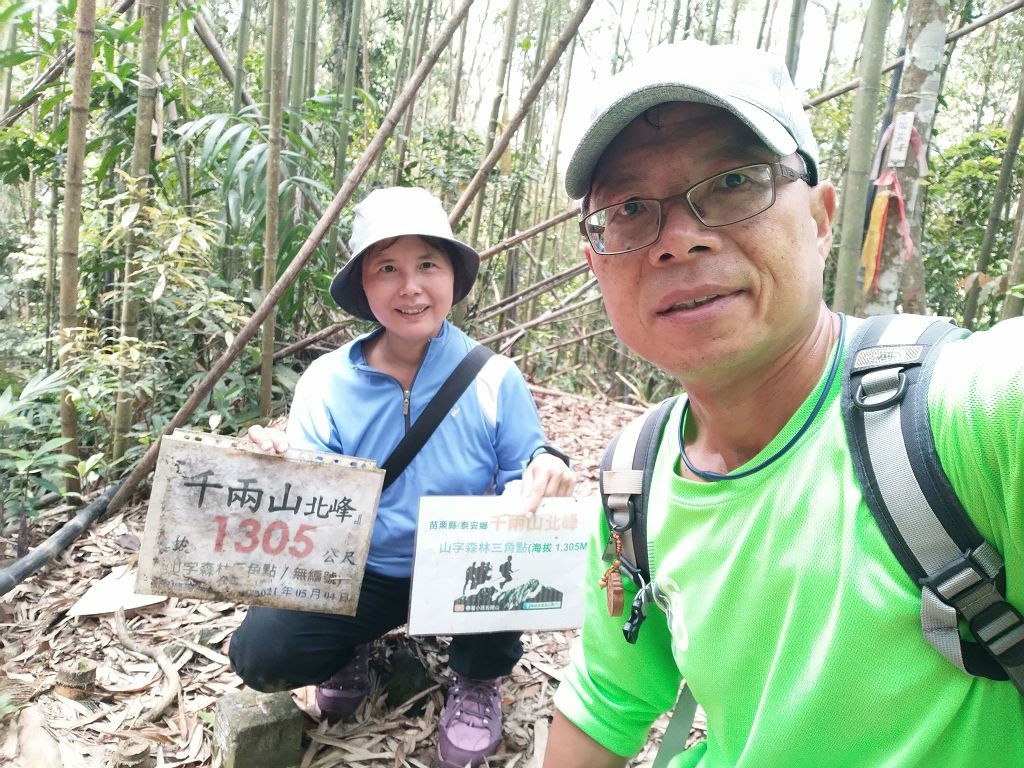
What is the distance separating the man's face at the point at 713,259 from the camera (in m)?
0.85

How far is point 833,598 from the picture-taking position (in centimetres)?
78

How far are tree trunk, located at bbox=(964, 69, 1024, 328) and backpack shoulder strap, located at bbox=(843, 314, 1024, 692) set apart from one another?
442 centimetres

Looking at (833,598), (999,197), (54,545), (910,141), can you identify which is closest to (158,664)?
(54,545)

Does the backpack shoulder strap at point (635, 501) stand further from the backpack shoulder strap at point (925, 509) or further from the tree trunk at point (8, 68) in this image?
the tree trunk at point (8, 68)

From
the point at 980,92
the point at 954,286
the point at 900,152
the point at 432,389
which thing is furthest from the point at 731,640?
the point at 980,92

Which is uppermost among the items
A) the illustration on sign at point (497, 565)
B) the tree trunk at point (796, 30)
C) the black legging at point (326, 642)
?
the tree trunk at point (796, 30)

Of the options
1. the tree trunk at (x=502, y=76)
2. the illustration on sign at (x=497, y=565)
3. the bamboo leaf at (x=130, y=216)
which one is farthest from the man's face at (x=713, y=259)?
the tree trunk at (x=502, y=76)

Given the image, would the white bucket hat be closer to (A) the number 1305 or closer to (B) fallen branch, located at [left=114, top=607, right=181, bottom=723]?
(A) the number 1305

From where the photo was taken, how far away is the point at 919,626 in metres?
0.72

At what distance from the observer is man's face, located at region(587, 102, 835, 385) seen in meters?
0.85

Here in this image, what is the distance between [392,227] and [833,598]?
57.6 inches

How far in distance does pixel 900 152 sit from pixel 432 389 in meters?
2.64

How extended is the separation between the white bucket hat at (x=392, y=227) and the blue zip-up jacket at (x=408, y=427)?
7.5 inches

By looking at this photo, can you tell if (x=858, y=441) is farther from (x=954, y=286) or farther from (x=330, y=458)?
(x=954, y=286)
